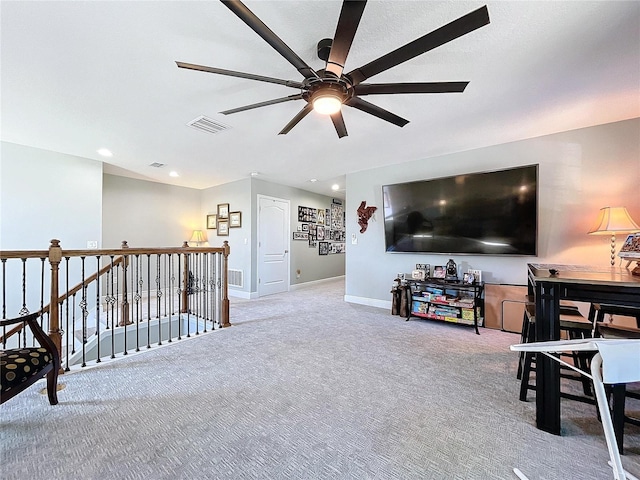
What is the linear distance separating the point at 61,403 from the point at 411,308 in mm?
3825

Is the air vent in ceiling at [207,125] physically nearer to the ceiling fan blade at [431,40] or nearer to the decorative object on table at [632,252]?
the ceiling fan blade at [431,40]

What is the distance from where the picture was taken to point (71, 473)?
51.5 inches

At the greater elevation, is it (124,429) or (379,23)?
(379,23)

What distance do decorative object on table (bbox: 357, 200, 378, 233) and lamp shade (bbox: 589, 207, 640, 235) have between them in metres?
2.77

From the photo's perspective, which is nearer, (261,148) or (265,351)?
(265,351)

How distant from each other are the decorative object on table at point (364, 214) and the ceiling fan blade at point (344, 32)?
3250 mm

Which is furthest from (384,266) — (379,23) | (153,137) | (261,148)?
(153,137)

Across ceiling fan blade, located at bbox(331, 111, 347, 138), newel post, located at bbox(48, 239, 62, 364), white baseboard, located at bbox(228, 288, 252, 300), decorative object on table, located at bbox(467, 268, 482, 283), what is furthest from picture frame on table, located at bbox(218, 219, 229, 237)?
decorative object on table, located at bbox(467, 268, 482, 283)

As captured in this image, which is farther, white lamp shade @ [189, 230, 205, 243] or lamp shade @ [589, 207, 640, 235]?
white lamp shade @ [189, 230, 205, 243]

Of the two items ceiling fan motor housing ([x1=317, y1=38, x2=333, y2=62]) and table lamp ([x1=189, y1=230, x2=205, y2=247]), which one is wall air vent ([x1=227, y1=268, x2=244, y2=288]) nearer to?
table lamp ([x1=189, y1=230, x2=205, y2=247])

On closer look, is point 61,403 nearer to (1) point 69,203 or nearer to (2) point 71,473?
(2) point 71,473

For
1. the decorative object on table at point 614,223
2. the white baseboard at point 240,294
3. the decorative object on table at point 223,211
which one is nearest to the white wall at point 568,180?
the decorative object on table at point 614,223

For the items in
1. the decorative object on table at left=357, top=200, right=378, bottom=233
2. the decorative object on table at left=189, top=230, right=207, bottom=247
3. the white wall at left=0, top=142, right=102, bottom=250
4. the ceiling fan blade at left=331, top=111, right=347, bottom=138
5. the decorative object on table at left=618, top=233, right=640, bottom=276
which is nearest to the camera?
the decorative object on table at left=618, top=233, right=640, bottom=276

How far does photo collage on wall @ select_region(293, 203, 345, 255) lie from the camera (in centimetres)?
686
